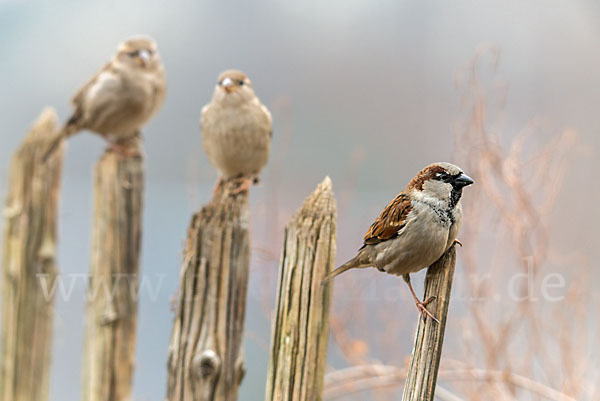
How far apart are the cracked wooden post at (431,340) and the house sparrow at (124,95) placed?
1.57 meters

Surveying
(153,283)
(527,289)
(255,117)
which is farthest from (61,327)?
(527,289)

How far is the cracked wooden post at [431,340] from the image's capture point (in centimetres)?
116

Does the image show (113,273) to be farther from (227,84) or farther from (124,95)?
(227,84)

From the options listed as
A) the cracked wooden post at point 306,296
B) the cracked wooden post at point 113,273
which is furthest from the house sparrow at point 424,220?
the cracked wooden post at point 113,273

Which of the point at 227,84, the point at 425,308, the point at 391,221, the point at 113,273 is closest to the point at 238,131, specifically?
the point at 227,84

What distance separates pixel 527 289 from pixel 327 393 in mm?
889

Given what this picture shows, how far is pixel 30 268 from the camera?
2.59 meters

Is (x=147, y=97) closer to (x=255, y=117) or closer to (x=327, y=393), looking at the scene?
(x=255, y=117)

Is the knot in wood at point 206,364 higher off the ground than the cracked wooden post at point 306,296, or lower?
lower

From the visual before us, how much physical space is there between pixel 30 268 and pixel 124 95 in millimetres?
840

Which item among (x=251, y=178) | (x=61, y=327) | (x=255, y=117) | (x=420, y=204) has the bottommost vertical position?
(x=61, y=327)

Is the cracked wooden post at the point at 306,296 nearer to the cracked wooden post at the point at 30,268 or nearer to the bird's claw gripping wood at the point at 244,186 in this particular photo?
the bird's claw gripping wood at the point at 244,186

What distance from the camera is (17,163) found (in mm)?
2604

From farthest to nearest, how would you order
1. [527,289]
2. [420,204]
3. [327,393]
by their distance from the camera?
[327,393]
[527,289]
[420,204]
